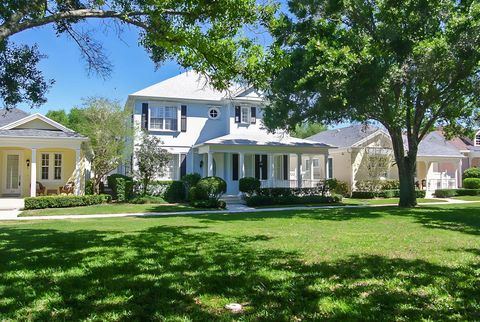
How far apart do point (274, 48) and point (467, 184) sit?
100 feet

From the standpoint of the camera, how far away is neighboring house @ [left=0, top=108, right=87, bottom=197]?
73.6 feet

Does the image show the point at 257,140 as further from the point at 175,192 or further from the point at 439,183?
the point at 439,183

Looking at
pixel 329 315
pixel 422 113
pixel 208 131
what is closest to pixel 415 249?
pixel 329 315

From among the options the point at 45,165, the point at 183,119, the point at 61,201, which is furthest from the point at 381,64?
the point at 45,165

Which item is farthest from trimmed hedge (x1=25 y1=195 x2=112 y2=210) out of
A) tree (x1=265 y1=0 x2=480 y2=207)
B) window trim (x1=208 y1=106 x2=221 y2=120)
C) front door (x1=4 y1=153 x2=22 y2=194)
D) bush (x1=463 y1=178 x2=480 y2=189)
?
bush (x1=463 y1=178 x2=480 y2=189)

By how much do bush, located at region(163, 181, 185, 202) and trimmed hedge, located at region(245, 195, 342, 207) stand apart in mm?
3993

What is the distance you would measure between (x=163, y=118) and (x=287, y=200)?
365 inches

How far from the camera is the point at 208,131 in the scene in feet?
88.0

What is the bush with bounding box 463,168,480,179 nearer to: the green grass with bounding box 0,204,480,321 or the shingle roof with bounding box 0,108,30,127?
the green grass with bounding box 0,204,480,321

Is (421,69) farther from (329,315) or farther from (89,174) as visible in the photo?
(89,174)

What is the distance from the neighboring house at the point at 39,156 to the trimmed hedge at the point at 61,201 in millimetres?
2192

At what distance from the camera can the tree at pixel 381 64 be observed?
16.3 metres

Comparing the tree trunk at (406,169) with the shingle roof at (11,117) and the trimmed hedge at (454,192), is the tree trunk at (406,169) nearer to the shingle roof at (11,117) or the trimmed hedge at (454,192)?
the trimmed hedge at (454,192)

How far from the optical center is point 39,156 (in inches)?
987
